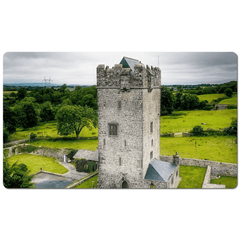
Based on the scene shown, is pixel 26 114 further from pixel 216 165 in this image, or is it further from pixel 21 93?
pixel 216 165

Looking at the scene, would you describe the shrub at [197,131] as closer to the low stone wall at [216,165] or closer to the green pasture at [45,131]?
the low stone wall at [216,165]

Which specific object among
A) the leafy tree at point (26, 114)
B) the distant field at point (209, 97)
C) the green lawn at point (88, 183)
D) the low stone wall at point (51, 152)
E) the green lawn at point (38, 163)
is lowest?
the green lawn at point (88, 183)

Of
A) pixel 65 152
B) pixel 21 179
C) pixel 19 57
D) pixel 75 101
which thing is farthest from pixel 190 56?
pixel 75 101

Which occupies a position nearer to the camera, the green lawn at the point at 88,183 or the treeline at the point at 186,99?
the green lawn at the point at 88,183

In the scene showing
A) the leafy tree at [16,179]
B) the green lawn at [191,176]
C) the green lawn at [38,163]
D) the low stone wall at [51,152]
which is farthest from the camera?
the low stone wall at [51,152]

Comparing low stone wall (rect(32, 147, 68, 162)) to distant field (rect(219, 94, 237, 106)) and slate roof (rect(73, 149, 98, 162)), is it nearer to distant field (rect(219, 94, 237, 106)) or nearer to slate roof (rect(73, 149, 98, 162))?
slate roof (rect(73, 149, 98, 162))

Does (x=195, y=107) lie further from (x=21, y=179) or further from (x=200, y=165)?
(x=21, y=179)

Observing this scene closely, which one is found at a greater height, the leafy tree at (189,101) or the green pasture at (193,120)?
the leafy tree at (189,101)

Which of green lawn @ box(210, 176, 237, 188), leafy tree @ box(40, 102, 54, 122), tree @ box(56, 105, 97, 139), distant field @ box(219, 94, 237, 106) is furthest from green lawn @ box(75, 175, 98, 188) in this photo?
distant field @ box(219, 94, 237, 106)

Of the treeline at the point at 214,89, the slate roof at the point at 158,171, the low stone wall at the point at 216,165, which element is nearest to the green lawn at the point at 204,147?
the low stone wall at the point at 216,165
